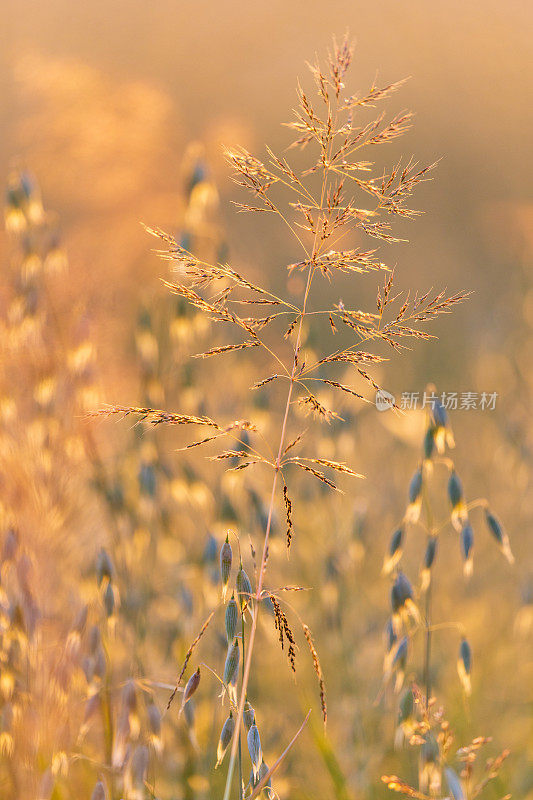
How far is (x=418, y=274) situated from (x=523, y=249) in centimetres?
134

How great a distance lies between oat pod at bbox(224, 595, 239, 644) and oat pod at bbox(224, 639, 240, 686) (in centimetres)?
1

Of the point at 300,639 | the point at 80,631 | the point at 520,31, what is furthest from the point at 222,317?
the point at 520,31

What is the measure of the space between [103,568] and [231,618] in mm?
409

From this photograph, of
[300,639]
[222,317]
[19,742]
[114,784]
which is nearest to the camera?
[222,317]

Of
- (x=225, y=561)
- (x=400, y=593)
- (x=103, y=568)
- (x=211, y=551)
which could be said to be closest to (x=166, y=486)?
(x=211, y=551)

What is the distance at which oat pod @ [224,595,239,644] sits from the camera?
0.81 meters

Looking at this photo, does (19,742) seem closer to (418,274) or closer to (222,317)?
(222,317)

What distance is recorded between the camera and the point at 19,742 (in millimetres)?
1330

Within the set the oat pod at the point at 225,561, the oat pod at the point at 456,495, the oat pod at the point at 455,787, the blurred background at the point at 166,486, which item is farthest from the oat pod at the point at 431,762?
the oat pod at the point at 225,561

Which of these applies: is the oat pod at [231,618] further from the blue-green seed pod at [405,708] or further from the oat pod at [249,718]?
the blue-green seed pod at [405,708]

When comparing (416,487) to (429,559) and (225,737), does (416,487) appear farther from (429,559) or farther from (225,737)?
(225,737)

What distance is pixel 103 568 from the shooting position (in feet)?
3.81

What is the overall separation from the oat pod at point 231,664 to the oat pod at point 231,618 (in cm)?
1

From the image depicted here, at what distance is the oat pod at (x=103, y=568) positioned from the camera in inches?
45.3
